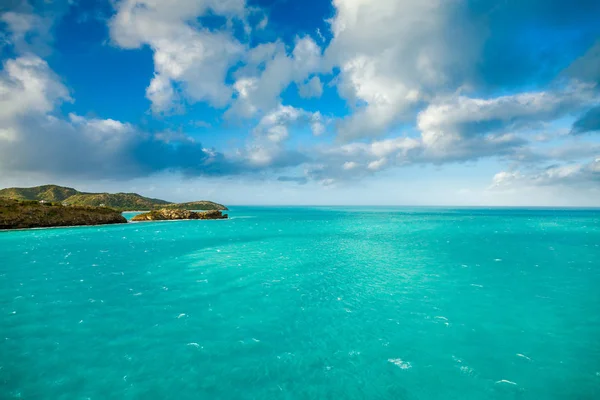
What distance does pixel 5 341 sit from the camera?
17.9m

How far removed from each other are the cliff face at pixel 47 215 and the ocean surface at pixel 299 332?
95.1 meters

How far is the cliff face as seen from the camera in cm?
10425

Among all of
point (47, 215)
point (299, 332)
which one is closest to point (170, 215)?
point (47, 215)

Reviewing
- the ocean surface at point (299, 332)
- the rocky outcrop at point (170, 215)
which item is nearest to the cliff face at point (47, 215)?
the rocky outcrop at point (170, 215)

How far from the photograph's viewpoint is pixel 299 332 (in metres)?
19.9

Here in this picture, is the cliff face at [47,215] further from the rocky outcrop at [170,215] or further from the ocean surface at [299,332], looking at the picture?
the ocean surface at [299,332]

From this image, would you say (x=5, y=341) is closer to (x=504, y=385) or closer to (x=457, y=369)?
(x=457, y=369)

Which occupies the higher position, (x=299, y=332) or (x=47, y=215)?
(x=47, y=215)

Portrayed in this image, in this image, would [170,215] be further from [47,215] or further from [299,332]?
[299,332]

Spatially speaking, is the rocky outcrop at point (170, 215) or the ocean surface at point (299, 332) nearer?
the ocean surface at point (299, 332)

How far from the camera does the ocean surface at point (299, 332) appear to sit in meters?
13.8

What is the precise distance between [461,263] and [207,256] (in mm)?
46019

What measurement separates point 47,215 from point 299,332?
5763 inches

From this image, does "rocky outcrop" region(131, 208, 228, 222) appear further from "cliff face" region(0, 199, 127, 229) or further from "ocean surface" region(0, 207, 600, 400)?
"ocean surface" region(0, 207, 600, 400)
